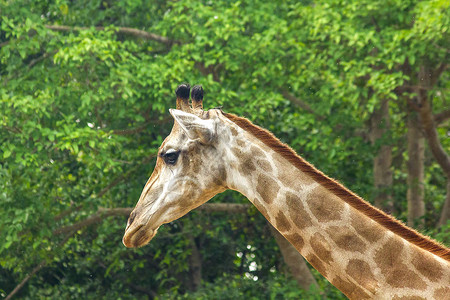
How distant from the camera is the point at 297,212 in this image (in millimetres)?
3268

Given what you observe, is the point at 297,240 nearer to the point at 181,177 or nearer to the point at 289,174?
the point at 289,174

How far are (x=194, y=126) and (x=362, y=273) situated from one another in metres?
1.09

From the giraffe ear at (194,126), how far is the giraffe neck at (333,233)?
0.13 m

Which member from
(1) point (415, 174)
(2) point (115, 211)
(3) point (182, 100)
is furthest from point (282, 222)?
(1) point (415, 174)

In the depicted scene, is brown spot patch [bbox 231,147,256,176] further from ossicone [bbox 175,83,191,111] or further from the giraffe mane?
ossicone [bbox 175,83,191,111]

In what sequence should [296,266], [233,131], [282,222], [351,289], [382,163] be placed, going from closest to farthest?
1. [351,289]
2. [282,222]
3. [233,131]
4. [296,266]
5. [382,163]

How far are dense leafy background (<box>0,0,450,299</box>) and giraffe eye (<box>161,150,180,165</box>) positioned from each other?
360 centimetres

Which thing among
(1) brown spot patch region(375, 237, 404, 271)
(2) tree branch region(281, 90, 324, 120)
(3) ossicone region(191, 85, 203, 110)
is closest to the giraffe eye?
(3) ossicone region(191, 85, 203, 110)

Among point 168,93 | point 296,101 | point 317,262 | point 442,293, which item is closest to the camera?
point 442,293

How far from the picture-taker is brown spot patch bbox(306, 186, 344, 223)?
10.4ft

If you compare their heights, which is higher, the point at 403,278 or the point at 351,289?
the point at 403,278

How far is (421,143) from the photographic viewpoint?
9547 mm

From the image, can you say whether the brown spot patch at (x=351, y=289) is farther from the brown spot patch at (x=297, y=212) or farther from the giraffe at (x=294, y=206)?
the brown spot patch at (x=297, y=212)

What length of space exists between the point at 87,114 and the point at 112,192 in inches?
59.5
